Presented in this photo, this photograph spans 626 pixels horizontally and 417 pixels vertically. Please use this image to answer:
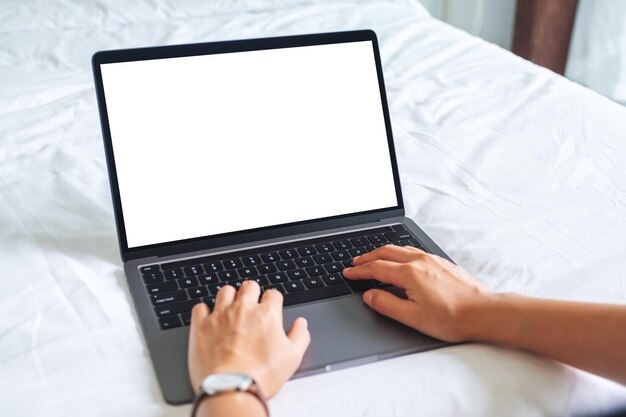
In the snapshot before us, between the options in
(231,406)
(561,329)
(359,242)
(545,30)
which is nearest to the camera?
(231,406)

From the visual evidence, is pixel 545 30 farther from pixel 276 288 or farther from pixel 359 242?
pixel 276 288

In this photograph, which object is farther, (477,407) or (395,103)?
(395,103)

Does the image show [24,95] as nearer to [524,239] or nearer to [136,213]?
[136,213]

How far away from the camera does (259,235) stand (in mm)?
934

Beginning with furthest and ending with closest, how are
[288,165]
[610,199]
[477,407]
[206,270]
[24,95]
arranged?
[24,95] → [610,199] → [288,165] → [206,270] → [477,407]

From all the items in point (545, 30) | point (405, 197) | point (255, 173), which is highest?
point (255, 173)

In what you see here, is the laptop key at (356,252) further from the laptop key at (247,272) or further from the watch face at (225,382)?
the watch face at (225,382)

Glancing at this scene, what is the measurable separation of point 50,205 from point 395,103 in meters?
0.65

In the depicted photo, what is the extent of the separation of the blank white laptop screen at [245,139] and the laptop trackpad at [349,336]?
0.57ft

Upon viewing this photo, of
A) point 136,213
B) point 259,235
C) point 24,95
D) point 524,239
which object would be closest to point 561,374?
point 524,239

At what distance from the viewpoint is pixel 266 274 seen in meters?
0.86

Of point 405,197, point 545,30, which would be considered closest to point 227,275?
point 405,197

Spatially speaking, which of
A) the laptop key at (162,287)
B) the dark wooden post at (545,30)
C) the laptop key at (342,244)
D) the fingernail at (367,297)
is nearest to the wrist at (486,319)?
the fingernail at (367,297)

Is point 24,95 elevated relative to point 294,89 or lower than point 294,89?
lower
